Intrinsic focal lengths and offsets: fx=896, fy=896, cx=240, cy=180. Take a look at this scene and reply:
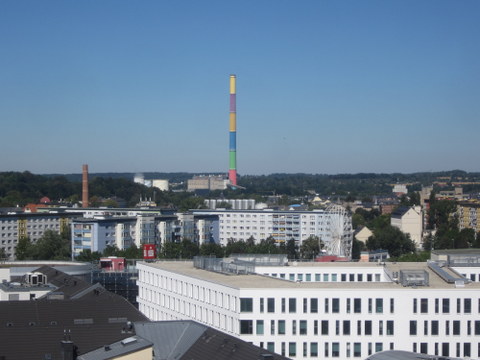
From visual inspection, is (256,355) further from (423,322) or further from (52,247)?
(52,247)

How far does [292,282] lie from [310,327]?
13.0 feet

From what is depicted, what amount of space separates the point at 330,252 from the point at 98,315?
53.2 meters

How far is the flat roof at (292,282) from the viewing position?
48.3 m

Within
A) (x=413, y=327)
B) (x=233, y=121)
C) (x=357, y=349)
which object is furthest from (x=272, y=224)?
(x=413, y=327)

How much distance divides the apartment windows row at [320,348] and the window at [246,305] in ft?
6.37

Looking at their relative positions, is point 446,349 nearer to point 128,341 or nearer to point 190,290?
point 190,290

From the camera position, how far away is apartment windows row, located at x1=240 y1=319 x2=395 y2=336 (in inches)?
1861

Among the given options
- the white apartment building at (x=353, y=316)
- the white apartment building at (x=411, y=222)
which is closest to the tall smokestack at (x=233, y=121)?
the white apartment building at (x=411, y=222)

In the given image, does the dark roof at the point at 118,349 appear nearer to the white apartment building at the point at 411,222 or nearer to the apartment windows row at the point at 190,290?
the apartment windows row at the point at 190,290

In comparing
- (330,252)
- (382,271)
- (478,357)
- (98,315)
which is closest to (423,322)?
(478,357)

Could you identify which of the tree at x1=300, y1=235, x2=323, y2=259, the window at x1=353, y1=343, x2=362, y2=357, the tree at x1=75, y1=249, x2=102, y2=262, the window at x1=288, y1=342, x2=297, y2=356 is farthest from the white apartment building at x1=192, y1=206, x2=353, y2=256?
the window at x1=353, y1=343, x2=362, y2=357

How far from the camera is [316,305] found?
156 ft

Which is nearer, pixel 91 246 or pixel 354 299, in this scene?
pixel 354 299

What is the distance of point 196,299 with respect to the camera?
5391 cm
